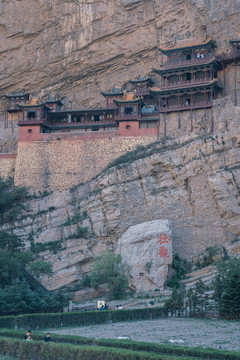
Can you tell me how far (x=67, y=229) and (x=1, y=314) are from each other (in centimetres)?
1523

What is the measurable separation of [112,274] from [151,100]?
64.7ft

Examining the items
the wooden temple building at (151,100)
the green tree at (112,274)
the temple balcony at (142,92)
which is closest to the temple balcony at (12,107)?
the wooden temple building at (151,100)

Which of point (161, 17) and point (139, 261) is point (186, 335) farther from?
point (161, 17)

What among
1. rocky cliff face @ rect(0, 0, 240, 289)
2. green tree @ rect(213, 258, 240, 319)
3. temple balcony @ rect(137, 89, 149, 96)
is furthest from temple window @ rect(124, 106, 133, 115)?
green tree @ rect(213, 258, 240, 319)

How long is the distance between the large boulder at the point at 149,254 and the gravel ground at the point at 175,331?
705 cm

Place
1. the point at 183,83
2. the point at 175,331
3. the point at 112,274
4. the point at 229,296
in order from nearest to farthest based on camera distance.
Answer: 1. the point at 175,331
2. the point at 229,296
3. the point at 112,274
4. the point at 183,83

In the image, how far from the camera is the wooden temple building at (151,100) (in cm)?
4300

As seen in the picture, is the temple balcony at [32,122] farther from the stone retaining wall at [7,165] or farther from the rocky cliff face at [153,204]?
the rocky cliff face at [153,204]

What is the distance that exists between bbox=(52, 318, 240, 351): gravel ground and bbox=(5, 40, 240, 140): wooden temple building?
20.9 meters

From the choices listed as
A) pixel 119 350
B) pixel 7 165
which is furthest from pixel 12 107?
pixel 119 350

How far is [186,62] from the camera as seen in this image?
44.4 m

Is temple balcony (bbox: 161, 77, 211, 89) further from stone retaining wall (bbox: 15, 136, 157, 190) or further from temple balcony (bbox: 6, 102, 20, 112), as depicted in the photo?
temple balcony (bbox: 6, 102, 20, 112)

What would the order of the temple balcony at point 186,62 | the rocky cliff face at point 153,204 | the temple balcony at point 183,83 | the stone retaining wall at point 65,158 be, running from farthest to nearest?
the temple balcony at point 186,62, the stone retaining wall at point 65,158, the temple balcony at point 183,83, the rocky cliff face at point 153,204

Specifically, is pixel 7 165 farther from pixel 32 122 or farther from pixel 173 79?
pixel 173 79
